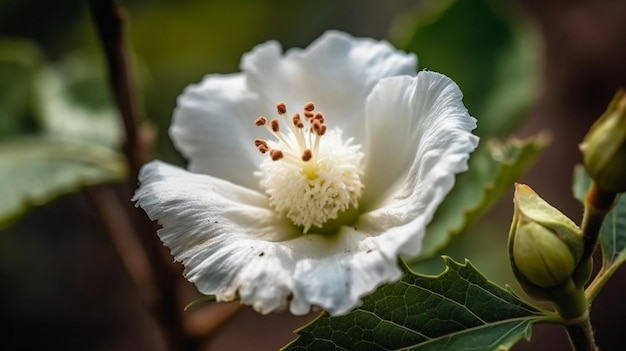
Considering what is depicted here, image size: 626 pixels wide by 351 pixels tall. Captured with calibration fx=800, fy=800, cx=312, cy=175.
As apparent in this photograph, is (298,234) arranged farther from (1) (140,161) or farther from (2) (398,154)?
(1) (140,161)

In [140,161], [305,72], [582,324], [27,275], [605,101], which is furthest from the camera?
[605,101]

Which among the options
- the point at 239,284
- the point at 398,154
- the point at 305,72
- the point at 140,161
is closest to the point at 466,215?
the point at 398,154

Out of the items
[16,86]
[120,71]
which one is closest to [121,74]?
[120,71]

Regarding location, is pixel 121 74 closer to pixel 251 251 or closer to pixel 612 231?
pixel 251 251

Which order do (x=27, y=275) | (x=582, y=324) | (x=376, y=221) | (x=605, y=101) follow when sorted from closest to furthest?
(x=582, y=324) < (x=376, y=221) < (x=27, y=275) < (x=605, y=101)

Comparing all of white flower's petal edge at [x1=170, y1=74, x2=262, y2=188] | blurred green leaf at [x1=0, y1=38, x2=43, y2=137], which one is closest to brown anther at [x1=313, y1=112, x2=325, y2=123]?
white flower's petal edge at [x1=170, y1=74, x2=262, y2=188]

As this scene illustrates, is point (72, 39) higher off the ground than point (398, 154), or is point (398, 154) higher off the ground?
point (72, 39)
